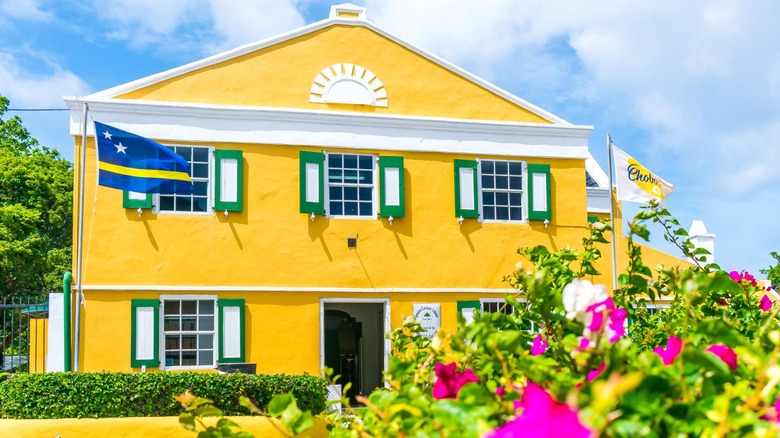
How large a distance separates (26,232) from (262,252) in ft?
51.4

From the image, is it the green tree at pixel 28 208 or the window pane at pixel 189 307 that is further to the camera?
the green tree at pixel 28 208

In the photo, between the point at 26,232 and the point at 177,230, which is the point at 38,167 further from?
the point at 177,230

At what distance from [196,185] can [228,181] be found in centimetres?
53

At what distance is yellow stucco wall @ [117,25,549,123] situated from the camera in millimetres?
14180

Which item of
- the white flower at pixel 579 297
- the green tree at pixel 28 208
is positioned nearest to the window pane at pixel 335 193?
the white flower at pixel 579 297

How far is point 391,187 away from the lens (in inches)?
567

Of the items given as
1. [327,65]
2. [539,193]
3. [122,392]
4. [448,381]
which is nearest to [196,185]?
[327,65]

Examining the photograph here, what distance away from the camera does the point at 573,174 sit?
15523 millimetres

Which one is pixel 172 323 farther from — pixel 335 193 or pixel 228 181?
pixel 335 193

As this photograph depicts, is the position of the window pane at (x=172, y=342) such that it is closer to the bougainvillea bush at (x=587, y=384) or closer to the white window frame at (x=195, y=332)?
the white window frame at (x=195, y=332)

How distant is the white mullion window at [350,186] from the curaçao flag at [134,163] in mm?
2606

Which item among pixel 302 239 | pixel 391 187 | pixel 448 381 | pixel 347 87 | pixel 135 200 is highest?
pixel 347 87

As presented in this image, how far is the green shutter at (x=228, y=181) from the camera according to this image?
538 inches

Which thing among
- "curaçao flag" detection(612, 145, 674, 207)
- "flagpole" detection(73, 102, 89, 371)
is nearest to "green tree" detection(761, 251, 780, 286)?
"curaçao flag" detection(612, 145, 674, 207)
